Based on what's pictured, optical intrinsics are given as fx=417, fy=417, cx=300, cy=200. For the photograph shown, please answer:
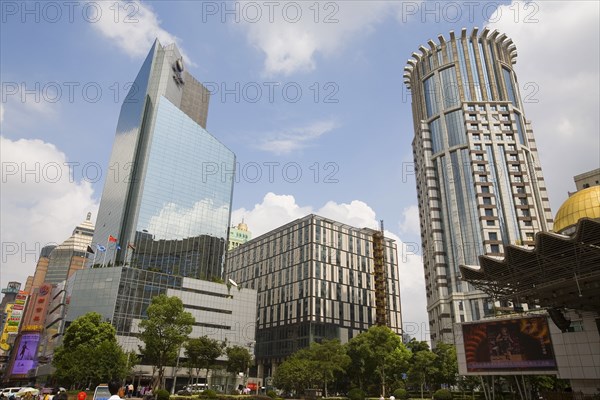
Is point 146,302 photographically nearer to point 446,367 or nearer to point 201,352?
point 201,352

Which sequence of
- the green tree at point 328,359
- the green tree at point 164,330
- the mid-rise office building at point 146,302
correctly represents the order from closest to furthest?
the green tree at point 164,330 → the green tree at point 328,359 → the mid-rise office building at point 146,302

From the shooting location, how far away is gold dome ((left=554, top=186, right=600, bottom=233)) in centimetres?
4028

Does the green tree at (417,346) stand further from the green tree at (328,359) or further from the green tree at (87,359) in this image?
the green tree at (87,359)

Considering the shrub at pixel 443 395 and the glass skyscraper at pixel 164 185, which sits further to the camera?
the glass skyscraper at pixel 164 185

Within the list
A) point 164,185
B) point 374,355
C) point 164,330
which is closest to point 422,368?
point 374,355

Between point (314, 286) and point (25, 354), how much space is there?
7294cm

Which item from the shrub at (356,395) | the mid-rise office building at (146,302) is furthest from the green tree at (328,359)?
the mid-rise office building at (146,302)

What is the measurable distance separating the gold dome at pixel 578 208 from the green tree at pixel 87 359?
175ft

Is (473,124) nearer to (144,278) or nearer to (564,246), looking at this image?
(564,246)

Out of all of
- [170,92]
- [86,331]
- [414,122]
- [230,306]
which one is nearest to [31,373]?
[230,306]

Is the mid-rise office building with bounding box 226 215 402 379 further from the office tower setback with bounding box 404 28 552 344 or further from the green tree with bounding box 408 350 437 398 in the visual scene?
the green tree with bounding box 408 350 437 398

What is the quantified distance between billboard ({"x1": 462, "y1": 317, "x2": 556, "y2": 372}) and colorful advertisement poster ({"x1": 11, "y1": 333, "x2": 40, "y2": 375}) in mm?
102078

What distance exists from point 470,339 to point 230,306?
207 feet

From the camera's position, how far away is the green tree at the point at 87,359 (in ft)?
161
